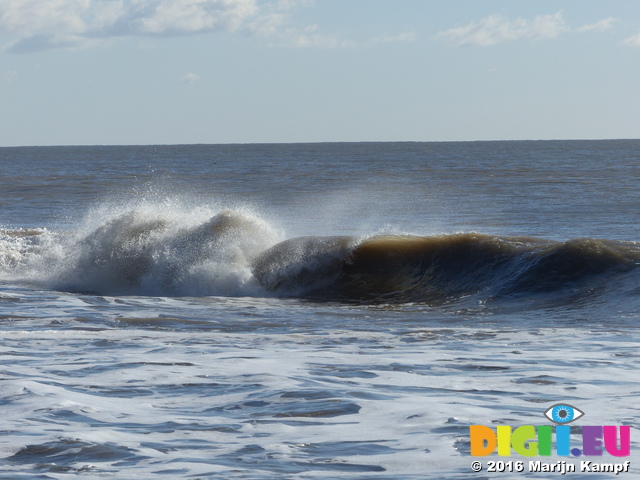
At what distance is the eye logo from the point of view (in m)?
5.34

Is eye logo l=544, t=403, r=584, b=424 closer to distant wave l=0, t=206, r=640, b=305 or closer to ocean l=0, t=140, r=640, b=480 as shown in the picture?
ocean l=0, t=140, r=640, b=480

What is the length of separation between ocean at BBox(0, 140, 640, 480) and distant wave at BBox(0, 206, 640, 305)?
0.12 feet

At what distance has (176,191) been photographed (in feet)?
135

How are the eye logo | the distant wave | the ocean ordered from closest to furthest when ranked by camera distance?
the ocean
the eye logo
the distant wave

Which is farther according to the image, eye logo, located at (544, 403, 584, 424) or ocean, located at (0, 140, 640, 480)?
eye logo, located at (544, 403, 584, 424)

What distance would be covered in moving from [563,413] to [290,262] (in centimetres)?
884

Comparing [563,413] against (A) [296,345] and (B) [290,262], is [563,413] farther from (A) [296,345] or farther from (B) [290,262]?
(B) [290,262]

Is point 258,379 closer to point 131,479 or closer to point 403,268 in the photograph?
point 131,479

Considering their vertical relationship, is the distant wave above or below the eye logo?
above

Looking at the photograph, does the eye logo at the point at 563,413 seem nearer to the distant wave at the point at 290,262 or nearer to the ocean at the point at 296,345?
the ocean at the point at 296,345

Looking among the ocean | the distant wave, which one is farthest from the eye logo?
the distant wave

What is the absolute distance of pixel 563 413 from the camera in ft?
18.0

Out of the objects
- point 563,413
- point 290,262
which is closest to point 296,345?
point 563,413

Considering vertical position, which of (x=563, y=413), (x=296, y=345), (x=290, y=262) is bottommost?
(x=563, y=413)
